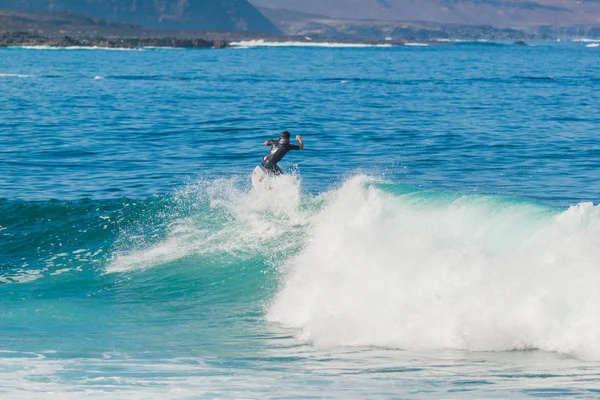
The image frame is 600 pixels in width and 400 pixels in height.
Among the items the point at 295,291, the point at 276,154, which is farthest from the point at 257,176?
the point at 295,291

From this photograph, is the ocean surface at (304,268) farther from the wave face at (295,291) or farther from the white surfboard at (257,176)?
the white surfboard at (257,176)

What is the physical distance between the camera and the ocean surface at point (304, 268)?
9406 millimetres

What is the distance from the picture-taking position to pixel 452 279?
11383 mm

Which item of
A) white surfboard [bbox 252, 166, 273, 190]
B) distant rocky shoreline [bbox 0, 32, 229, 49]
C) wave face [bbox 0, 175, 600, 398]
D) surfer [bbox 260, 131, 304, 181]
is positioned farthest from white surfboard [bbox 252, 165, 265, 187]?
distant rocky shoreline [bbox 0, 32, 229, 49]

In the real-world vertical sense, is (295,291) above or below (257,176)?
below

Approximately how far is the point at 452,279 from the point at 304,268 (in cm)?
285

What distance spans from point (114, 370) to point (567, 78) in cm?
6063

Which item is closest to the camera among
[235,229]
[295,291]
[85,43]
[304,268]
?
[295,291]

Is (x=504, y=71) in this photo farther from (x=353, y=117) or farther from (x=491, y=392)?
(x=491, y=392)

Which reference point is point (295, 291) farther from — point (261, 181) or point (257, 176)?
point (257, 176)

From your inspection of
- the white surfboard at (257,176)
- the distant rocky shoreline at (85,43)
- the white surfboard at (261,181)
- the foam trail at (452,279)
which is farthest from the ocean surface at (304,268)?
the distant rocky shoreline at (85,43)

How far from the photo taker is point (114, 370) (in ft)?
31.3

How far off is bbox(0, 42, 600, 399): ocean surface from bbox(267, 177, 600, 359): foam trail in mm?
29

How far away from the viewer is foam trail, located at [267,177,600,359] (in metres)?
10.3
